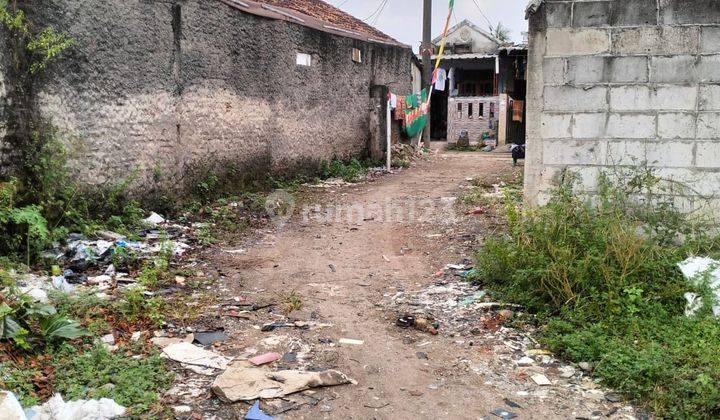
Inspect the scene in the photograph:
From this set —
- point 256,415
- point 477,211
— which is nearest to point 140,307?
point 256,415

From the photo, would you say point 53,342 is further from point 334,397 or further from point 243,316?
point 334,397

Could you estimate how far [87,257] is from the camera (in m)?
5.68

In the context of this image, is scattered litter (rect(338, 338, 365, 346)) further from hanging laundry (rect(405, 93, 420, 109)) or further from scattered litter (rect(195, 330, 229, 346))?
hanging laundry (rect(405, 93, 420, 109))

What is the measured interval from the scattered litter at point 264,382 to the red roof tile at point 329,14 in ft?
33.2

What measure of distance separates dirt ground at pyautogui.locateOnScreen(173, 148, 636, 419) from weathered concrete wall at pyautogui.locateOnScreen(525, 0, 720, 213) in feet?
5.43

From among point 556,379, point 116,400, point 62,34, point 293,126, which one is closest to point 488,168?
point 293,126

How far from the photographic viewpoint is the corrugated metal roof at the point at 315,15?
34.3ft

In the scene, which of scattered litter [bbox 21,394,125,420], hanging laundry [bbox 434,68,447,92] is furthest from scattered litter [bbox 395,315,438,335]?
hanging laundry [bbox 434,68,447,92]

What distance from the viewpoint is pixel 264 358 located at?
154 inches

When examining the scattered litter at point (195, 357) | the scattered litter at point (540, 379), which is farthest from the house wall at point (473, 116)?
the scattered litter at point (195, 357)

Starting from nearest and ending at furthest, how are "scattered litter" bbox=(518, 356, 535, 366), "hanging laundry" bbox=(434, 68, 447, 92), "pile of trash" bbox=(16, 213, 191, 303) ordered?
"scattered litter" bbox=(518, 356, 535, 366) < "pile of trash" bbox=(16, 213, 191, 303) < "hanging laundry" bbox=(434, 68, 447, 92)

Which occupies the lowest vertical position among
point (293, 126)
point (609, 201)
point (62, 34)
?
point (609, 201)

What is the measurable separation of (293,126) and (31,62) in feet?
17.2

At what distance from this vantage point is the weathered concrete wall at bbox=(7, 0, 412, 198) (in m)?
6.61
